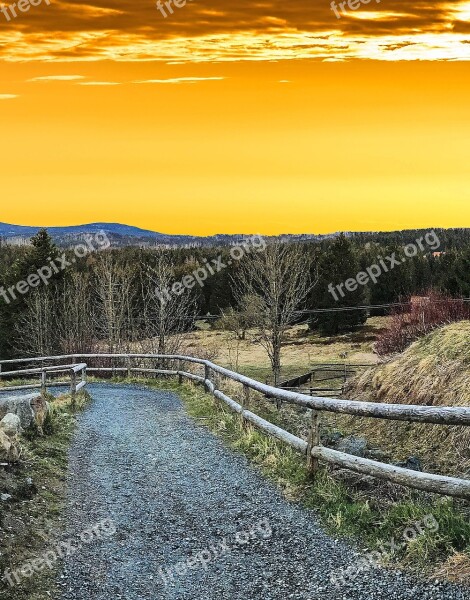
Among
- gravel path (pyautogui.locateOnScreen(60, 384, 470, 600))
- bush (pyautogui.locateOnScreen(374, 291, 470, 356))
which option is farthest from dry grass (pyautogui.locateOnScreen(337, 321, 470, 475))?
gravel path (pyautogui.locateOnScreen(60, 384, 470, 600))

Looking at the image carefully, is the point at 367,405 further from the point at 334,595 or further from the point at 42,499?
the point at 42,499

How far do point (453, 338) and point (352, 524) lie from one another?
13884 millimetres

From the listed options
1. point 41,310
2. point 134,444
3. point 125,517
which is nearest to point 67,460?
point 134,444

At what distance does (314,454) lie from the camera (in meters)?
7.62

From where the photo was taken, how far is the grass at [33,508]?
5570 millimetres

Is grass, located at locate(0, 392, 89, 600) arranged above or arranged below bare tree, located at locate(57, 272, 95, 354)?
below

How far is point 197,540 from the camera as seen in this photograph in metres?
6.59

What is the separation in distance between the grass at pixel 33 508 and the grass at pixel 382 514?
2631 millimetres

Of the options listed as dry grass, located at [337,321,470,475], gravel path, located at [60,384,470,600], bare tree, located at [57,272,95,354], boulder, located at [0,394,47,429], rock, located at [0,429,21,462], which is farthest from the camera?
bare tree, located at [57,272,95,354]

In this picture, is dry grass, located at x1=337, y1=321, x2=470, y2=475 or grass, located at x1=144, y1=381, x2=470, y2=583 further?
dry grass, located at x1=337, y1=321, x2=470, y2=475

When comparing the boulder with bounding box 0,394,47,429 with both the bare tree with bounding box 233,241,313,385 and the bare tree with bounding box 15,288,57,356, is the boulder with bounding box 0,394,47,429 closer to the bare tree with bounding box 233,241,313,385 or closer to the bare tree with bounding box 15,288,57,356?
the bare tree with bounding box 233,241,313,385

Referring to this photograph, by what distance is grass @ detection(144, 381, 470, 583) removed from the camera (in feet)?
17.6

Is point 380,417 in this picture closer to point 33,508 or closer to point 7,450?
point 33,508

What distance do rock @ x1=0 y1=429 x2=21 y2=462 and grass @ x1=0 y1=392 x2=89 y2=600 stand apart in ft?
0.40
